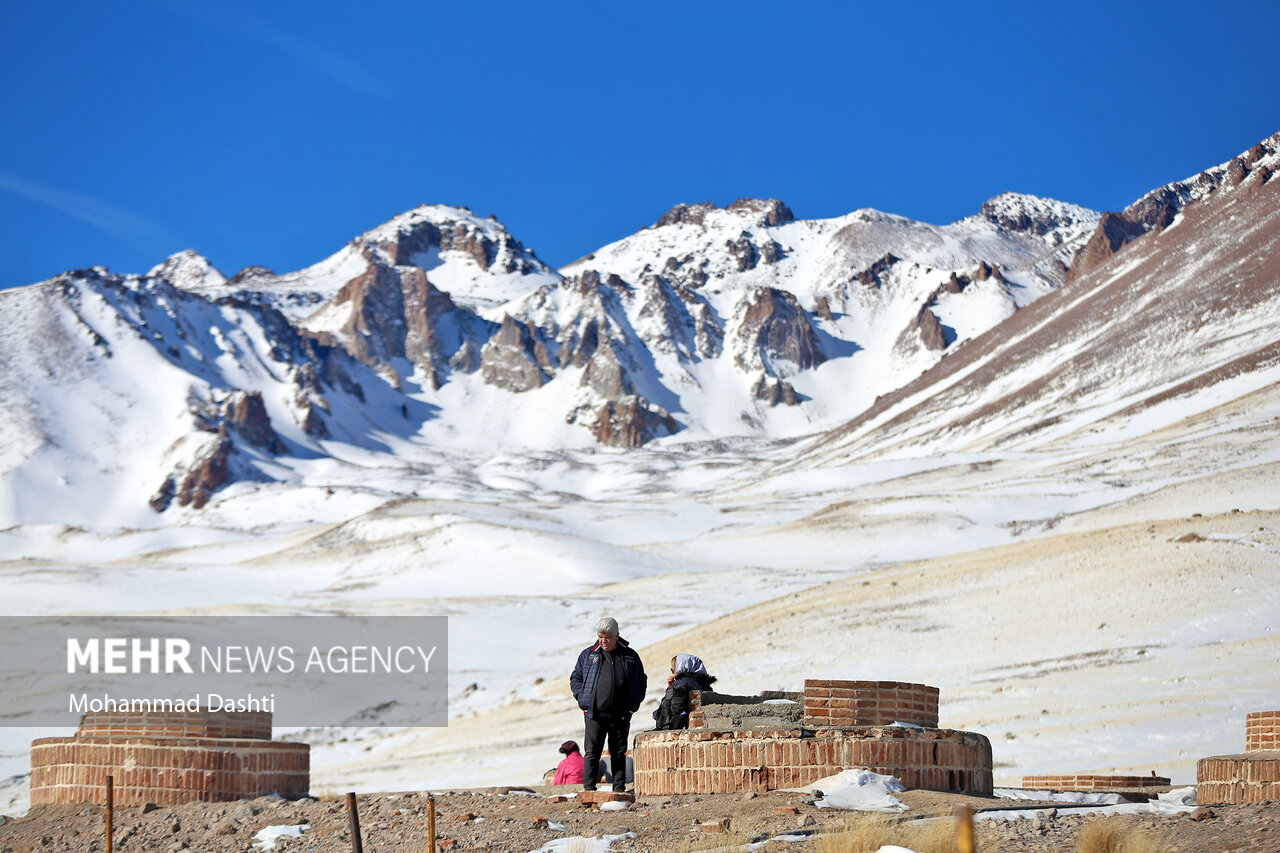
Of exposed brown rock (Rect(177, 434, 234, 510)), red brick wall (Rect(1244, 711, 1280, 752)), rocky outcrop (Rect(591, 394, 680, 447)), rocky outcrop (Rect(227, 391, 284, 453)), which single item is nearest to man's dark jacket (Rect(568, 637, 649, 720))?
red brick wall (Rect(1244, 711, 1280, 752))

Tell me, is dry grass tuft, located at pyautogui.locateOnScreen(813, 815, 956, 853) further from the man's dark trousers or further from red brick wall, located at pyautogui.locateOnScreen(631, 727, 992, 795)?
the man's dark trousers

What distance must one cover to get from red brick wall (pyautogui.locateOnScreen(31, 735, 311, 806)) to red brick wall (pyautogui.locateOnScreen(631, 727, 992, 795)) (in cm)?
323

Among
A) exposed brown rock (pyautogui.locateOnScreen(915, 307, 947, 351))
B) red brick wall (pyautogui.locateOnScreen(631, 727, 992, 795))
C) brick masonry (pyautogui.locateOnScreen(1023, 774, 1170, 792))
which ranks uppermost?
exposed brown rock (pyautogui.locateOnScreen(915, 307, 947, 351))

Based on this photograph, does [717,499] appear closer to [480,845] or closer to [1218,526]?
[1218,526]

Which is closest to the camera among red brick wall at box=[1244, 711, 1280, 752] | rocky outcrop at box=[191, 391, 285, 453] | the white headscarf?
the white headscarf

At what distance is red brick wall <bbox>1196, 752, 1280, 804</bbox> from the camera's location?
11.0 meters

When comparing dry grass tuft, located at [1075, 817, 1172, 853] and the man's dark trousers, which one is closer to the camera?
dry grass tuft, located at [1075, 817, 1172, 853]

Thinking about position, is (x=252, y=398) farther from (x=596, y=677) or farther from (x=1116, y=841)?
(x=1116, y=841)

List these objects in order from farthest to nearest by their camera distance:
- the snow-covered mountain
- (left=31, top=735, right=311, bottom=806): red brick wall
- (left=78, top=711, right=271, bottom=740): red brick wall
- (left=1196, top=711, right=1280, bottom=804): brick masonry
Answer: the snow-covered mountain
(left=78, top=711, right=271, bottom=740): red brick wall
(left=31, top=735, right=311, bottom=806): red brick wall
(left=1196, top=711, right=1280, bottom=804): brick masonry

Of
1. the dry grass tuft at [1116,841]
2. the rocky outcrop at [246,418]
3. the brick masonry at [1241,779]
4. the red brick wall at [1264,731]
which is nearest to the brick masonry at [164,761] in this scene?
the dry grass tuft at [1116,841]

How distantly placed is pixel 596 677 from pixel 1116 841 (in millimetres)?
4644

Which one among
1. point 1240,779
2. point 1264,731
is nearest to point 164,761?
point 1240,779

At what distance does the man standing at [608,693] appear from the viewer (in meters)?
11.3

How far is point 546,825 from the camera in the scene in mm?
9406
